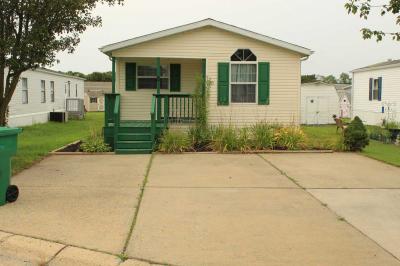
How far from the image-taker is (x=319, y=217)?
20.1 feet

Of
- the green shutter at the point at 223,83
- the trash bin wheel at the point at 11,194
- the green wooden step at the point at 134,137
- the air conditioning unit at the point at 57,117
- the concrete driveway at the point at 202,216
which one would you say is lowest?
the concrete driveway at the point at 202,216

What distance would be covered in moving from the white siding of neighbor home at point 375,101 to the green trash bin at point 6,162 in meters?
Result: 20.7

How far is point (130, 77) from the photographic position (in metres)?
16.0

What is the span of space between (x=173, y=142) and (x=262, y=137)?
2.67m

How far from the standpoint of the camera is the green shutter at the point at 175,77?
1633 cm

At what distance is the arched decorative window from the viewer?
1522cm

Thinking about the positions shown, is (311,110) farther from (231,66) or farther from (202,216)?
(202,216)

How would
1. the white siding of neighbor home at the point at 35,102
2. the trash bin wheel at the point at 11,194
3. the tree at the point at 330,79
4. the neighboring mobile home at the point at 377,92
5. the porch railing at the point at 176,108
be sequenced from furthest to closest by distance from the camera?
the tree at the point at 330,79, the neighboring mobile home at the point at 377,92, the white siding of neighbor home at the point at 35,102, the porch railing at the point at 176,108, the trash bin wheel at the point at 11,194

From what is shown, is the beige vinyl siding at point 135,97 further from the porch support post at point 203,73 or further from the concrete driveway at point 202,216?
the concrete driveway at point 202,216

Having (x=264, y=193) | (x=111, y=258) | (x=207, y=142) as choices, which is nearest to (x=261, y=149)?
(x=207, y=142)

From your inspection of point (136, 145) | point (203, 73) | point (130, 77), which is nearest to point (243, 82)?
point (203, 73)

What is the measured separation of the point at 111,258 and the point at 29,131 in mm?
17881

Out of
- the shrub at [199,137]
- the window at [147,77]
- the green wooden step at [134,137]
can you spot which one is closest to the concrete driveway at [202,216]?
the green wooden step at [134,137]

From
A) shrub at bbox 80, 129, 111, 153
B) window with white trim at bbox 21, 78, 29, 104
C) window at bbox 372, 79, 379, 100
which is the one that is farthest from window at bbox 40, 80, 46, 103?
window at bbox 372, 79, 379, 100
